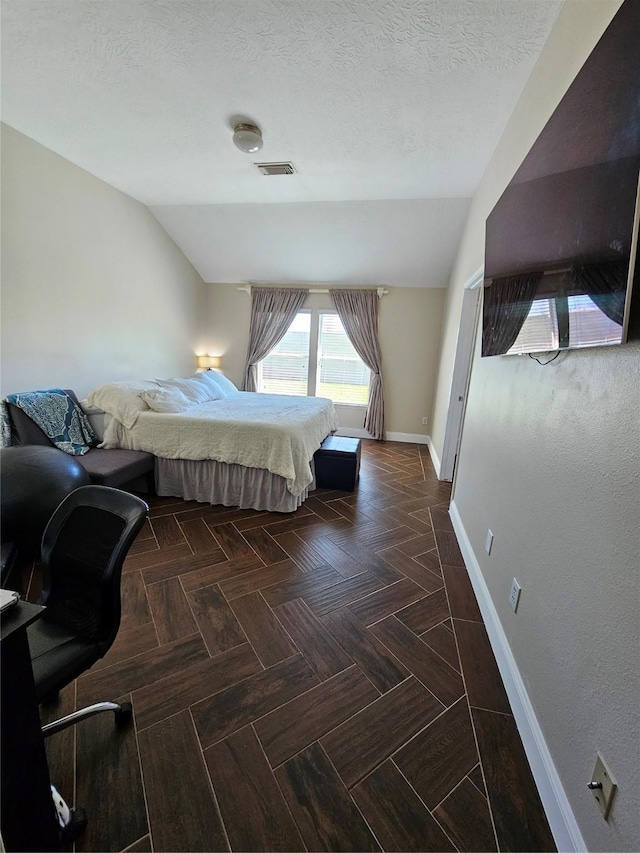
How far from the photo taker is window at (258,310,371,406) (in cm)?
541

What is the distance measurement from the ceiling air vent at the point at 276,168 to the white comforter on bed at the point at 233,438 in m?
2.22

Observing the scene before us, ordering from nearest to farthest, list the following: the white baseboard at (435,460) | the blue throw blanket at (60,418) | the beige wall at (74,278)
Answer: the blue throw blanket at (60,418) → the beige wall at (74,278) → the white baseboard at (435,460)

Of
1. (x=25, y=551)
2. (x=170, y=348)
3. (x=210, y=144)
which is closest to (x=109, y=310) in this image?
(x=170, y=348)

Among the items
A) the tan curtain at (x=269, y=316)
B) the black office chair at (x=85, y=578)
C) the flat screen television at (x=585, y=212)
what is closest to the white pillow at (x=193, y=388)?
the tan curtain at (x=269, y=316)

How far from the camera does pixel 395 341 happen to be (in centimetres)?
517

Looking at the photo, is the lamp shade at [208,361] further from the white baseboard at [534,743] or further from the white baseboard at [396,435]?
the white baseboard at [534,743]

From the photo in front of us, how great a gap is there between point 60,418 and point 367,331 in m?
3.99

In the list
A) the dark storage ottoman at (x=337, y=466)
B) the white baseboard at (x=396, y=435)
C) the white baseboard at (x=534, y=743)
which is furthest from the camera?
the white baseboard at (x=396, y=435)

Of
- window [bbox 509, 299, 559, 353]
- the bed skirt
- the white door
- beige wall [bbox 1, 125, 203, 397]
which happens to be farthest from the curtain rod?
window [bbox 509, 299, 559, 353]

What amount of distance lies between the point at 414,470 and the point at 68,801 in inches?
144

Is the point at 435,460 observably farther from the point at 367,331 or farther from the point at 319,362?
the point at 319,362

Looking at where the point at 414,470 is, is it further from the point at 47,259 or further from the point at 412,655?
the point at 47,259

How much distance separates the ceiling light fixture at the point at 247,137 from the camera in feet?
7.98

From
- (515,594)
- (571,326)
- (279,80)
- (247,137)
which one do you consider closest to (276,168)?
(247,137)
